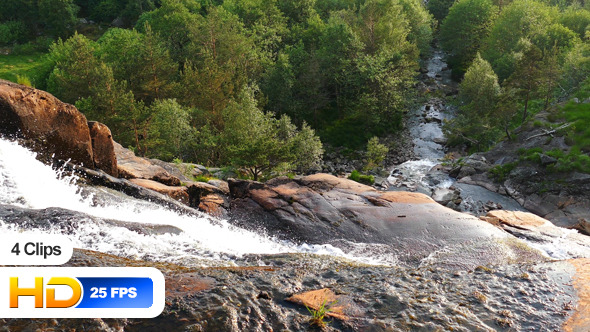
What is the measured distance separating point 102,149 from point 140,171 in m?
3.44

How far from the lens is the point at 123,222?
16234mm

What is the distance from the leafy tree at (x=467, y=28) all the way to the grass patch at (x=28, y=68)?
8310 centimetres

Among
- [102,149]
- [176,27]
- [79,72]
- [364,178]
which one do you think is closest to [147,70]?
[79,72]

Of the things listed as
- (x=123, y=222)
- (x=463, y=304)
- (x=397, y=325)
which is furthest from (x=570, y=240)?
(x=123, y=222)

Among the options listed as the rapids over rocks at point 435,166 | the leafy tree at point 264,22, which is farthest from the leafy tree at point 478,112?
the leafy tree at point 264,22

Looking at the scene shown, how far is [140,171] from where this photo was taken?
27.1 m

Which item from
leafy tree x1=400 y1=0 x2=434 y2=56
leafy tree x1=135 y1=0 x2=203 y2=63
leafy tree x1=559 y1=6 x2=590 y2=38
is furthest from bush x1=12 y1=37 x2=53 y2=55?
leafy tree x1=559 y1=6 x2=590 y2=38

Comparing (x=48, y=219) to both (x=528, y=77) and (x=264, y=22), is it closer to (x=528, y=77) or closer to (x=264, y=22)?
(x=528, y=77)

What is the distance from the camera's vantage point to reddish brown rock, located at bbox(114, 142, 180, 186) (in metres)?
26.1

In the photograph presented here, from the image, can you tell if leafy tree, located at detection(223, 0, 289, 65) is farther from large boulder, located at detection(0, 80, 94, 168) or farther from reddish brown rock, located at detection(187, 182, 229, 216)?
large boulder, located at detection(0, 80, 94, 168)

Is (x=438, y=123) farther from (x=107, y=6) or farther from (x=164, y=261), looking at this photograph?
(x=107, y=6)

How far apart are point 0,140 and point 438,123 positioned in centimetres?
6221

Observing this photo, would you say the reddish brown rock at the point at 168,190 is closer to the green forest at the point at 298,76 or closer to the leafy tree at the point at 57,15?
the green forest at the point at 298,76

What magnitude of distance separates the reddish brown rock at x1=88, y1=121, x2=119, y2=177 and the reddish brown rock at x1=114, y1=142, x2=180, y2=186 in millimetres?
1202
